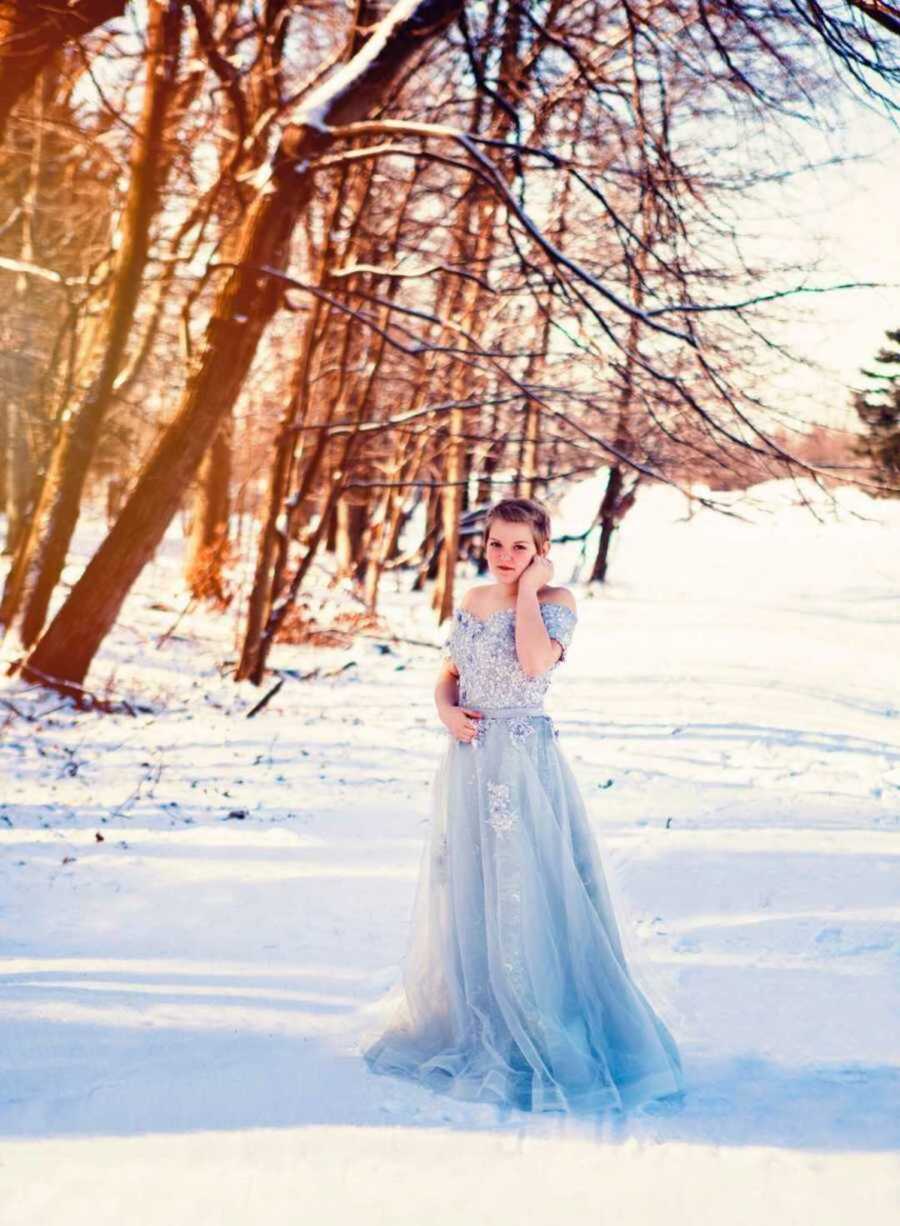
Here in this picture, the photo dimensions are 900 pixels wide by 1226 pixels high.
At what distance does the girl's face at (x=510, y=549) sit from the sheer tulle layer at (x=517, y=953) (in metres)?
0.50

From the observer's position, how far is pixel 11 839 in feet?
20.1

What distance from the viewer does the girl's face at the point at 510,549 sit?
3648 mm

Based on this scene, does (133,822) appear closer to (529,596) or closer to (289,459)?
(529,596)

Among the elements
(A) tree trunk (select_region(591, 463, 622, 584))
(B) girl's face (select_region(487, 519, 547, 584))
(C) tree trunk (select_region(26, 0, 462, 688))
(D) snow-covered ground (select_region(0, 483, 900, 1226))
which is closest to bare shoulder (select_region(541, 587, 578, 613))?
(B) girl's face (select_region(487, 519, 547, 584))

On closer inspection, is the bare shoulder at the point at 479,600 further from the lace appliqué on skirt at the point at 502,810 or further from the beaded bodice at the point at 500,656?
the lace appliqué on skirt at the point at 502,810

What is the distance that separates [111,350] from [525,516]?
7.70m

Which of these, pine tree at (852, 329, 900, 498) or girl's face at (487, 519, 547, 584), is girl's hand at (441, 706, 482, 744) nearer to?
girl's face at (487, 519, 547, 584)

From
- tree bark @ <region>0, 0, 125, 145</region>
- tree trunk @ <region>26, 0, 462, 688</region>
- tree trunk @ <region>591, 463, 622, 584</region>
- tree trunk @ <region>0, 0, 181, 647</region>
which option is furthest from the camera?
tree trunk @ <region>591, 463, 622, 584</region>

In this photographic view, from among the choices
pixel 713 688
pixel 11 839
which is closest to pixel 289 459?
pixel 713 688

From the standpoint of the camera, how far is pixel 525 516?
12.0ft

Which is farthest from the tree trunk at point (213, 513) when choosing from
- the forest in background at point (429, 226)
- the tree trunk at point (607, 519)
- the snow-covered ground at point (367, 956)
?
the tree trunk at point (607, 519)

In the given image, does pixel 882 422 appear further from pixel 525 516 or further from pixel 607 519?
pixel 607 519

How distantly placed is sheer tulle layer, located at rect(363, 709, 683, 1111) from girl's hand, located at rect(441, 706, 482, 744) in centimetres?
5

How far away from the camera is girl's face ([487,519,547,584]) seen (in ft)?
12.0
